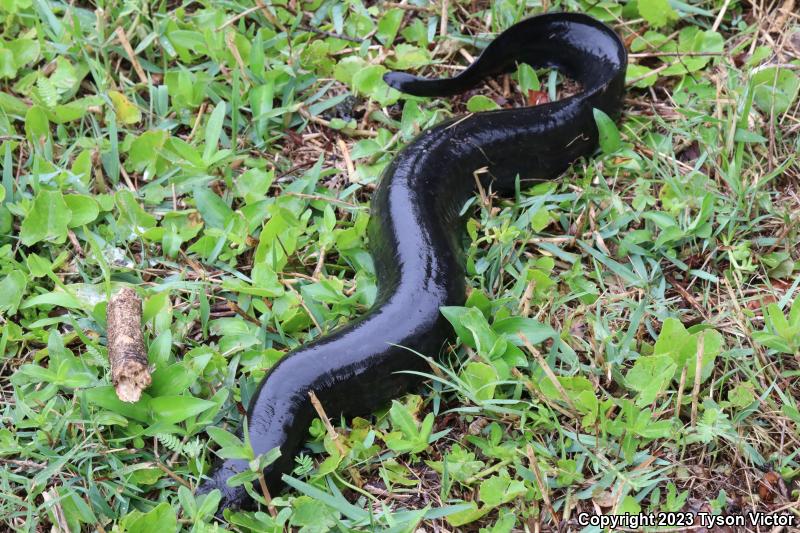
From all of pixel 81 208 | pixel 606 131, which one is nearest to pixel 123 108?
pixel 81 208

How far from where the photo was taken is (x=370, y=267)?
135 inches

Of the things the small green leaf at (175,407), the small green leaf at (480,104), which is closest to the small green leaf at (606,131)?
the small green leaf at (480,104)

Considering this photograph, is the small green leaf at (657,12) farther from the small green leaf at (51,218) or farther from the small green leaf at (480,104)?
the small green leaf at (51,218)

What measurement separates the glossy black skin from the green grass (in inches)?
3.9

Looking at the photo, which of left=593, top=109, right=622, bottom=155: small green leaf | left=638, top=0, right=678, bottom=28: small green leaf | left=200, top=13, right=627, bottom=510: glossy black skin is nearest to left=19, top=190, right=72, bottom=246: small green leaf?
left=200, top=13, right=627, bottom=510: glossy black skin

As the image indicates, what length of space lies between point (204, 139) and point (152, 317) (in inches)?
41.6

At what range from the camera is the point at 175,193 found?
366 cm

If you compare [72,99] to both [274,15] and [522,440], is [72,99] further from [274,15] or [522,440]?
[522,440]

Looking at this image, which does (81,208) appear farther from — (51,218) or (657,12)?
(657,12)

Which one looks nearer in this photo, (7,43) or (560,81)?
(7,43)

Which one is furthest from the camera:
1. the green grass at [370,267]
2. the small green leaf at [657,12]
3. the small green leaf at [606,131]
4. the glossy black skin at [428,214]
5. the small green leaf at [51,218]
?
the small green leaf at [657,12]

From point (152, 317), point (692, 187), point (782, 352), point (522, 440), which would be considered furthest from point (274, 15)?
point (782, 352)

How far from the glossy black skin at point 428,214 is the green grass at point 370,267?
3.9 inches

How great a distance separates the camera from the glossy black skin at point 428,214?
2.86m
